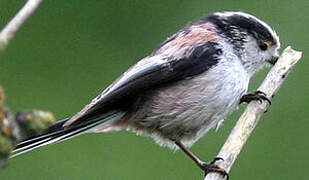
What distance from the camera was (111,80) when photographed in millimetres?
4305

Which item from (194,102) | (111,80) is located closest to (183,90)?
(194,102)

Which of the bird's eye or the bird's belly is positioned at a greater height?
the bird's eye

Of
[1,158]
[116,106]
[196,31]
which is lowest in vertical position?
[1,158]

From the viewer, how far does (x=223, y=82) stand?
3186 millimetres

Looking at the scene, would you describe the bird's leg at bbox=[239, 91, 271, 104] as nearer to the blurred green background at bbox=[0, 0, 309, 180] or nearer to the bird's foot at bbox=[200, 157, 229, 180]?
the bird's foot at bbox=[200, 157, 229, 180]

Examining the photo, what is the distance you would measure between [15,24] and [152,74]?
208 cm

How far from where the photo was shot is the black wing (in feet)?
9.54

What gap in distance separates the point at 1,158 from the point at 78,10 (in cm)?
383

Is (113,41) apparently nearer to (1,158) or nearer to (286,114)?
(286,114)

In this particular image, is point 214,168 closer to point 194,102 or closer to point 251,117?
point 251,117

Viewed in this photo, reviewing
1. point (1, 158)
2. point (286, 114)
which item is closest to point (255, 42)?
point (286, 114)

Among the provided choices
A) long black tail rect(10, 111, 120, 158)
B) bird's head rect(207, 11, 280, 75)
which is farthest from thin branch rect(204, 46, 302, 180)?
long black tail rect(10, 111, 120, 158)

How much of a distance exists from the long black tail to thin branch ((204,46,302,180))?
2.05 feet

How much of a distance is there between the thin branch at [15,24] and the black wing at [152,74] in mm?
1751
